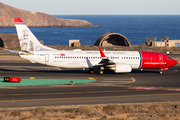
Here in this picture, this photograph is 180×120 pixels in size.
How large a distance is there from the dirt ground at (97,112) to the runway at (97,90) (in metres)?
2.31

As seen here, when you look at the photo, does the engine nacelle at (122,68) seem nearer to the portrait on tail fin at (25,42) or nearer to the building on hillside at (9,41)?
the portrait on tail fin at (25,42)

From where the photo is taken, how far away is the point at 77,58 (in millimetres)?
45312

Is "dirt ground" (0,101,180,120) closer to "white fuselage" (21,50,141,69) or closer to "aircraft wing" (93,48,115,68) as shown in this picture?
"aircraft wing" (93,48,115,68)

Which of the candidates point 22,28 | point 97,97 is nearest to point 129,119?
point 97,97

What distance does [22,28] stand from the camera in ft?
147

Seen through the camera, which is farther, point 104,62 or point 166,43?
point 166,43

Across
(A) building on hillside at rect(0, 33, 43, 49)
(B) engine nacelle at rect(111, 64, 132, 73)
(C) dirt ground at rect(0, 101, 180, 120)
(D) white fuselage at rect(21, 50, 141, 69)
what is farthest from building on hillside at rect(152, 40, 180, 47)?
(C) dirt ground at rect(0, 101, 180, 120)

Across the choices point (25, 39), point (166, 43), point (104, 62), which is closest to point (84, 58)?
point (104, 62)

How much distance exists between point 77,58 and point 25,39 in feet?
31.3

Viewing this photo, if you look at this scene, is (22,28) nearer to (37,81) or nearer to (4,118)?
(37,81)

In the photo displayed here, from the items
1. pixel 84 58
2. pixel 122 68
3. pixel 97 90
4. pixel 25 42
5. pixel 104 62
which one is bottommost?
pixel 97 90

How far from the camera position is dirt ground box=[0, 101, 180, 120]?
2308 centimetres

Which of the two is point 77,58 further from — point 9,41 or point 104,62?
point 9,41

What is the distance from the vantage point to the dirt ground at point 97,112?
909 inches
